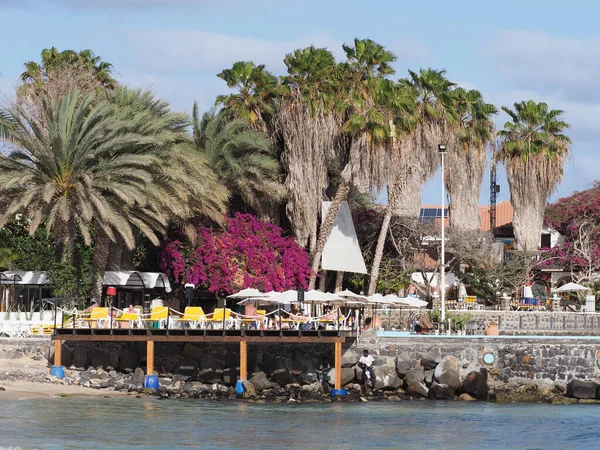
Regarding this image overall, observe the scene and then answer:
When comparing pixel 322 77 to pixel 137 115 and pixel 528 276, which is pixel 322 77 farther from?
pixel 528 276

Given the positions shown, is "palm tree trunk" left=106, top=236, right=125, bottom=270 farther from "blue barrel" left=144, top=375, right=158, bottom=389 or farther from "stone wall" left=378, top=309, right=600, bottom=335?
"stone wall" left=378, top=309, right=600, bottom=335

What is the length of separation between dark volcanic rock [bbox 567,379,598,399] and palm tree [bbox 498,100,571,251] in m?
20.3

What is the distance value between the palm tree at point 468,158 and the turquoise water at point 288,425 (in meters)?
20.7

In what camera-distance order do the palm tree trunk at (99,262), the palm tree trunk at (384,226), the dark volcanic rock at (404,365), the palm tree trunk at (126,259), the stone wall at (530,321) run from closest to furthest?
the dark volcanic rock at (404,365)
the palm tree trunk at (99,262)
the stone wall at (530,321)
the palm tree trunk at (126,259)
the palm tree trunk at (384,226)

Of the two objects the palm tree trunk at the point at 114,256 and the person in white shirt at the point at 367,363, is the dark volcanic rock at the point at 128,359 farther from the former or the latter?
the palm tree trunk at the point at 114,256

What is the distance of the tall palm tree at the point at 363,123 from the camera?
56281 millimetres

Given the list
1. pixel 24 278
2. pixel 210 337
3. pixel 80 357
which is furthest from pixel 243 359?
pixel 24 278

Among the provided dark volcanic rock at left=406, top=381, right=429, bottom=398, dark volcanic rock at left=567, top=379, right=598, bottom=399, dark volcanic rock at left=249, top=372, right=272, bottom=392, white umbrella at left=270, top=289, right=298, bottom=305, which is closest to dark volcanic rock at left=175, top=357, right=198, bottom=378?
dark volcanic rock at left=249, top=372, right=272, bottom=392

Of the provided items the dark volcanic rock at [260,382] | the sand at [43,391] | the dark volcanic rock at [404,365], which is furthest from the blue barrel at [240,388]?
the dark volcanic rock at [404,365]

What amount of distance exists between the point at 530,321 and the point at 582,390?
922cm

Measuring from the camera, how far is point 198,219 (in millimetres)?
56781

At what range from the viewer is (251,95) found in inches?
2307

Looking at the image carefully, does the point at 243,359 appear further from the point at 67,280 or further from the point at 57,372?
the point at 67,280

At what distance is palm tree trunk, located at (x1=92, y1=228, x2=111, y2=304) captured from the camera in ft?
170
